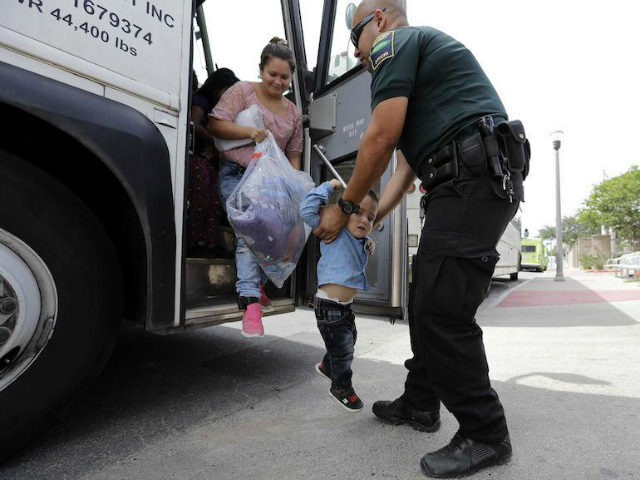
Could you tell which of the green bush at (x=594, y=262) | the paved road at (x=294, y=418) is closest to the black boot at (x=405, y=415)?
the paved road at (x=294, y=418)

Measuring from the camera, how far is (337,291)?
200cm

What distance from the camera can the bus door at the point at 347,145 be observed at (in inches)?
109

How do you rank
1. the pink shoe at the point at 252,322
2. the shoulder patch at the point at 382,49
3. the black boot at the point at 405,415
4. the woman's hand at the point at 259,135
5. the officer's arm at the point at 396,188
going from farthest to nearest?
the woman's hand at the point at 259,135 < the pink shoe at the point at 252,322 < the officer's arm at the point at 396,188 < the black boot at the point at 405,415 < the shoulder patch at the point at 382,49

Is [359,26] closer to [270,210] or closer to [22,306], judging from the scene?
[270,210]

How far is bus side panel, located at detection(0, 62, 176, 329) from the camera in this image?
4.84ft

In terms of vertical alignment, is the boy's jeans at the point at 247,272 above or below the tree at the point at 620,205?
below

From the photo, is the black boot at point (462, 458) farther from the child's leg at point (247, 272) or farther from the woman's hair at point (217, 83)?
the woman's hair at point (217, 83)

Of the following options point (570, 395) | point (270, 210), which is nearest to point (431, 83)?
point (270, 210)

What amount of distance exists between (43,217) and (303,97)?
2.05 metres

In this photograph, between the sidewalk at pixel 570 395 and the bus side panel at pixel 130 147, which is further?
the sidewalk at pixel 570 395

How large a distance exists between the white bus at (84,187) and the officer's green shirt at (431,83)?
3.06 ft

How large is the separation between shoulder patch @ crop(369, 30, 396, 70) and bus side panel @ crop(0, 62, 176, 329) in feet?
3.09

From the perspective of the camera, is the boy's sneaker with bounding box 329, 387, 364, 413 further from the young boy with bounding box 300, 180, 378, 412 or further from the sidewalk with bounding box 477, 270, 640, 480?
the sidewalk with bounding box 477, 270, 640, 480

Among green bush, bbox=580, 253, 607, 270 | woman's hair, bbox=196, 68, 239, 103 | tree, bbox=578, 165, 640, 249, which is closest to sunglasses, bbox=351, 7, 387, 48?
woman's hair, bbox=196, 68, 239, 103
